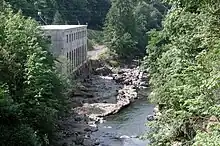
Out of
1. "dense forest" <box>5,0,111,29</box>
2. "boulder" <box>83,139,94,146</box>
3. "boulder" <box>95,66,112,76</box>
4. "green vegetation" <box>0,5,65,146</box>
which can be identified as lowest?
"boulder" <box>83,139,94,146</box>

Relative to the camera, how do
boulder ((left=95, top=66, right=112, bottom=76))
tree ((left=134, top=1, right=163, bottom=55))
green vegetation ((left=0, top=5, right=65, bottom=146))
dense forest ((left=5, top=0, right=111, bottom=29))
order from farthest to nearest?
tree ((left=134, top=1, right=163, bottom=55)) → dense forest ((left=5, top=0, right=111, bottom=29)) → boulder ((left=95, top=66, right=112, bottom=76)) → green vegetation ((left=0, top=5, right=65, bottom=146))

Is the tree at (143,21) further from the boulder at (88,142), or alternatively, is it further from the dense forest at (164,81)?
the boulder at (88,142)

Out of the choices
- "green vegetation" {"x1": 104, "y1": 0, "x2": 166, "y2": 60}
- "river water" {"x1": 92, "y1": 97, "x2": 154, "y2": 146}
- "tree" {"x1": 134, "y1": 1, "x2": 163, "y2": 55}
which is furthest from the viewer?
"tree" {"x1": 134, "y1": 1, "x2": 163, "y2": 55}

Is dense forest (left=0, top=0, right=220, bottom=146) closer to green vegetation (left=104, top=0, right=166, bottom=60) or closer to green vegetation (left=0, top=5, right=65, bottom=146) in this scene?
green vegetation (left=0, top=5, right=65, bottom=146)

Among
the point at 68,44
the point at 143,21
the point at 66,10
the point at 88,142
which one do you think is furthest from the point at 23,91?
A: the point at 143,21

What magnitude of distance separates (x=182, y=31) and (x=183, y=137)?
5.35 meters

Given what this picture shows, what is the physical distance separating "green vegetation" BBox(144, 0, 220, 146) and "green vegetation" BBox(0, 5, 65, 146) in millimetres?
6227

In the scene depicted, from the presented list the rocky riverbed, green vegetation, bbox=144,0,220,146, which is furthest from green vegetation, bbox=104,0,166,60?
green vegetation, bbox=144,0,220,146

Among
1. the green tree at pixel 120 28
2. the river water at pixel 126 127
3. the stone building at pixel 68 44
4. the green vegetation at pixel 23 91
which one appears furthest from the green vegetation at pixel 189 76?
the green tree at pixel 120 28

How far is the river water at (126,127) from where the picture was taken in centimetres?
2923

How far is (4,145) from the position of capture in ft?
58.1

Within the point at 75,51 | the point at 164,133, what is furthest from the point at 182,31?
the point at 75,51

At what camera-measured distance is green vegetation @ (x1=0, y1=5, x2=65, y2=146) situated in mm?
18514

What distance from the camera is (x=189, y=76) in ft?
38.7
